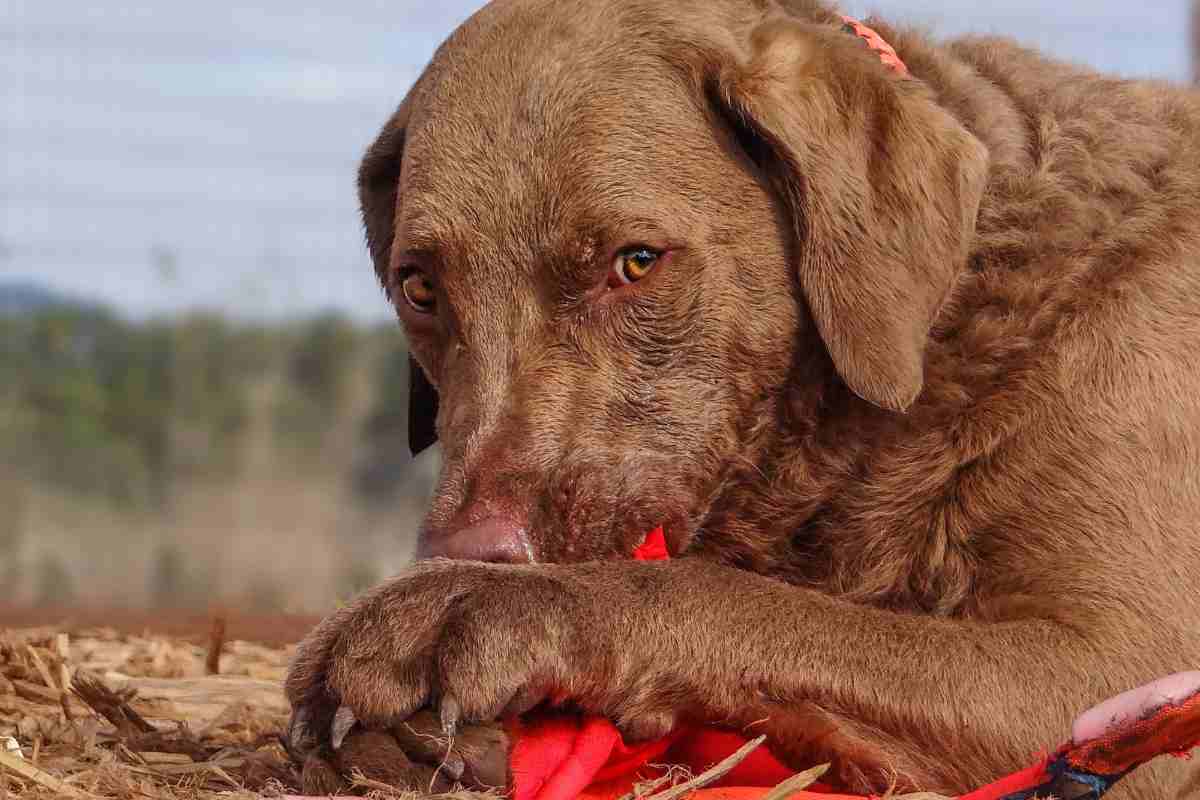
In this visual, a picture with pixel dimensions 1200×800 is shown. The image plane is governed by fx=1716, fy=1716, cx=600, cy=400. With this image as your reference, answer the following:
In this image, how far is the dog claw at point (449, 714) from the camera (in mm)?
3043

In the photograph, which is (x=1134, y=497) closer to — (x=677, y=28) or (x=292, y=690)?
(x=677, y=28)

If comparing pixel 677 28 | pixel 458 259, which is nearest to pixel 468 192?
pixel 458 259

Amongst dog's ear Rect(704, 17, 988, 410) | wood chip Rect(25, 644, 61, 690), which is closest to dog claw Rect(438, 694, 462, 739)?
dog's ear Rect(704, 17, 988, 410)

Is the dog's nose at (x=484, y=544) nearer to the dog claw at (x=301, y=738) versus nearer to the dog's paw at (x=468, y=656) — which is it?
the dog's paw at (x=468, y=656)

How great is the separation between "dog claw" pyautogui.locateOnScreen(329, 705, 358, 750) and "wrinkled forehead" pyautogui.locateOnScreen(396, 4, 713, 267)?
111cm

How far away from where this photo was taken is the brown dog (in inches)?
132

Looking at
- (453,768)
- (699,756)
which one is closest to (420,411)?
(699,756)

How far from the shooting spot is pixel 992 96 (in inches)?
165

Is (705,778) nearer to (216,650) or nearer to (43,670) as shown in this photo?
(43,670)

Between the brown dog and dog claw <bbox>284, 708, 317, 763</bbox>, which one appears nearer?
dog claw <bbox>284, 708, 317, 763</bbox>

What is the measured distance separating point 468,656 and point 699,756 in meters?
0.58

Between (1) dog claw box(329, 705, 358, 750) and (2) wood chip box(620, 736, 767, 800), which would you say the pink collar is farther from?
(1) dog claw box(329, 705, 358, 750)

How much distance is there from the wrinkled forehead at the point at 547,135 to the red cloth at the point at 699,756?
1.07 m

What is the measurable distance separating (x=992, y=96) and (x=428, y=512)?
1757 millimetres
